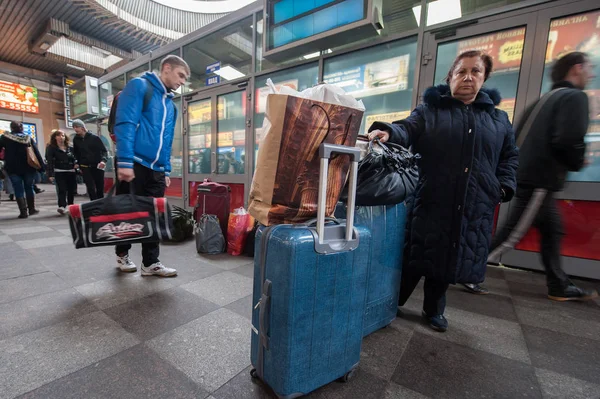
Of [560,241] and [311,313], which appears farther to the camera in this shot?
[560,241]

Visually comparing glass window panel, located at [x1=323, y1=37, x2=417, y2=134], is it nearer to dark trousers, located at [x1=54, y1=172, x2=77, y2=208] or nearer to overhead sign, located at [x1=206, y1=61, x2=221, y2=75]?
overhead sign, located at [x1=206, y1=61, x2=221, y2=75]

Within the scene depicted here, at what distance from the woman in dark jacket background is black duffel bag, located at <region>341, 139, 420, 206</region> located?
0.08 meters

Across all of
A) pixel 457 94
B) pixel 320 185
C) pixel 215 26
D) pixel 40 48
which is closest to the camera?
pixel 320 185

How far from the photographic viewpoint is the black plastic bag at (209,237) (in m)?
2.97

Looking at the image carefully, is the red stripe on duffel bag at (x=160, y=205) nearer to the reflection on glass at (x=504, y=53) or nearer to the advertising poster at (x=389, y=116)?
the advertising poster at (x=389, y=116)

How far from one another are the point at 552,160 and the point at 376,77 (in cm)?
220

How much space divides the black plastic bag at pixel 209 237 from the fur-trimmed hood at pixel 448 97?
246 cm

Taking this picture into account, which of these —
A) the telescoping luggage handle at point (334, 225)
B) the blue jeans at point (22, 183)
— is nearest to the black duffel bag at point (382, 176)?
the telescoping luggage handle at point (334, 225)

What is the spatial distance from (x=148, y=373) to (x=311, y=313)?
81cm

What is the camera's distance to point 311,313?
3.07ft

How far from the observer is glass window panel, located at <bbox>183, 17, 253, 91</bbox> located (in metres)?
4.52

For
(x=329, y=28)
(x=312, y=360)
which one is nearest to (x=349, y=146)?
(x=312, y=360)

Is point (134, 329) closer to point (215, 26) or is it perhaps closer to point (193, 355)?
point (193, 355)

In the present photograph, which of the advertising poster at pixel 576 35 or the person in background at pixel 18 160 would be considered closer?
the advertising poster at pixel 576 35
